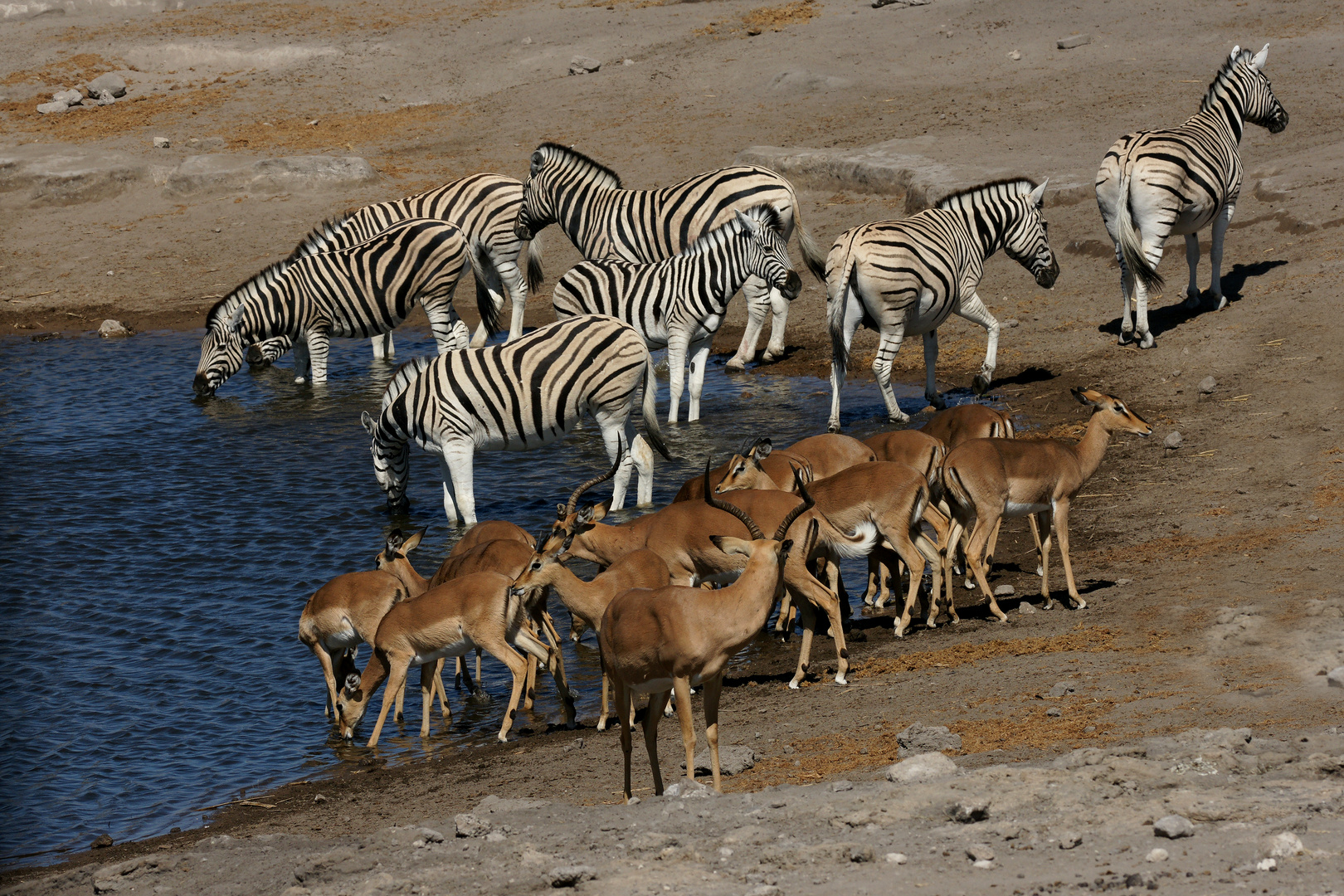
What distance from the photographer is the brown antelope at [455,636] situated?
9398 millimetres

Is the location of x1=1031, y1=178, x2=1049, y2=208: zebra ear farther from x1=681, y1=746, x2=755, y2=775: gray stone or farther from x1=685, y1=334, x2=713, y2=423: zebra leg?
x1=681, y1=746, x2=755, y2=775: gray stone

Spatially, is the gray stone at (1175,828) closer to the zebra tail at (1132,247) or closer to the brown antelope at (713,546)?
the brown antelope at (713,546)

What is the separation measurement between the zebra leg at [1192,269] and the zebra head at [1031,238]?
155 cm

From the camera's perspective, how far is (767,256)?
17.1 meters

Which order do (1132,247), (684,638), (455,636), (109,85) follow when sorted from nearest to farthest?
(684,638) < (455,636) < (1132,247) < (109,85)

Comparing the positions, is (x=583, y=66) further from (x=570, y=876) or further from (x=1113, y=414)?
(x=570, y=876)

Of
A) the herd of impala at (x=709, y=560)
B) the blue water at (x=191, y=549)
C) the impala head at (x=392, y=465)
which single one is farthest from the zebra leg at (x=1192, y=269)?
the impala head at (x=392, y=465)

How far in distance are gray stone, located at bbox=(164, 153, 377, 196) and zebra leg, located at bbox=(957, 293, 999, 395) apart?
13.5m

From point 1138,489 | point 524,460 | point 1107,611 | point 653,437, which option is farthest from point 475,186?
point 1107,611

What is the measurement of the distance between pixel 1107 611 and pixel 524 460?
7.67 m

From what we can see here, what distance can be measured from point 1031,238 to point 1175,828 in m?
13.1

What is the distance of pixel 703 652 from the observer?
25.6 ft

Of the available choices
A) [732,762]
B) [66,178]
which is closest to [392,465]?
[732,762]

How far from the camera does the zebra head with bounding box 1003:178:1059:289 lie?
1786 cm
